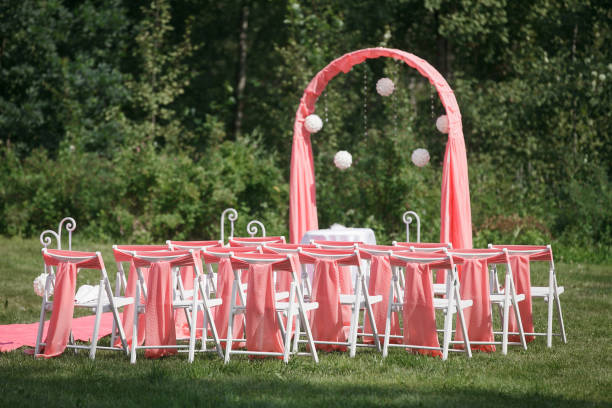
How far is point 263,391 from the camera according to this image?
18.1ft

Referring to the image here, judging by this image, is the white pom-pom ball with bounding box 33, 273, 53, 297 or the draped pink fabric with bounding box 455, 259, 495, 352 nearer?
the draped pink fabric with bounding box 455, 259, 495, 352

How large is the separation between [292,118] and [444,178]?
9.33 meters

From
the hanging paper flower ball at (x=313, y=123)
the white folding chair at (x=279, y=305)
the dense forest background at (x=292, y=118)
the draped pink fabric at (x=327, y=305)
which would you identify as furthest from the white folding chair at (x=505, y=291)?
the dense forest background at (x=292, y=118)

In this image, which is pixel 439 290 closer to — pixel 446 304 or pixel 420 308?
pixel 446 304

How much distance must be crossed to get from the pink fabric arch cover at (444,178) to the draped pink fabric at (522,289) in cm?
173

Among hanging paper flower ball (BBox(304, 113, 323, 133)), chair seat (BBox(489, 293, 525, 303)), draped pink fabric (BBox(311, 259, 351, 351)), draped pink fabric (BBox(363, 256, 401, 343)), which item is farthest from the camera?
hanging paper flower ball (BBox(304, 113, 323, 133))

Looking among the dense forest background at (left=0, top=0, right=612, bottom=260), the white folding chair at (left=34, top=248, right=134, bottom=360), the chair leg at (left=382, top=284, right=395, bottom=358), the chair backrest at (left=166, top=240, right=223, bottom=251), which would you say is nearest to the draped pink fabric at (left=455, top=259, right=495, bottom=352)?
the chair leg at (left=382, top=284, right=395, bottom=358)

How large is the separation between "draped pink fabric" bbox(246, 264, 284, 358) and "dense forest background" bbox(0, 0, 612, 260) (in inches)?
284

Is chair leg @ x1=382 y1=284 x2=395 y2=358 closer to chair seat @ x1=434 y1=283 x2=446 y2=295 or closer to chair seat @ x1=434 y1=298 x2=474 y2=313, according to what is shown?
chair seat @ x1=434 y1=298 x2=474 y2=313

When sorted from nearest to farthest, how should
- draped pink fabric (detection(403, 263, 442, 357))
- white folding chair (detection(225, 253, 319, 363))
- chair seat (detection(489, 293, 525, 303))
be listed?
1. white folding chair (detection(225, 253, 319, 363))
2. draped pink fabric (detection(403, 263, 442, 357))
3. chair seat (detection(489, 293, 525, 303))

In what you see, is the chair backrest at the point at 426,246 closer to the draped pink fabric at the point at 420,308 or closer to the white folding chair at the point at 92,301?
the draped pink fabric at the point at 420,308

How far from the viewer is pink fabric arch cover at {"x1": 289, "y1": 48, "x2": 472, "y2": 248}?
9.47 meters

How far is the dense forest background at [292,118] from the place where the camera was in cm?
1544

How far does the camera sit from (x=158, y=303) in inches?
258
